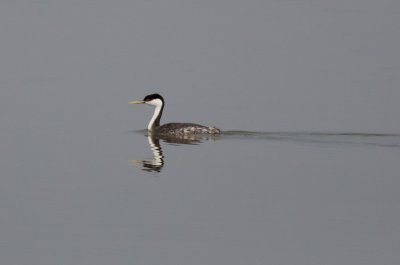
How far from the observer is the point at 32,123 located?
2361 centimetres

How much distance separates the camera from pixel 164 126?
24.7 meters

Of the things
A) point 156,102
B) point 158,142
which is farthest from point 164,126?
point 156,102

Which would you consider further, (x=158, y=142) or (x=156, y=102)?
(x=156, y=102)

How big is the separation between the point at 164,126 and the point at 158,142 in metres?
0.94

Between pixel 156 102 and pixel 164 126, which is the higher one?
pixel 156 102

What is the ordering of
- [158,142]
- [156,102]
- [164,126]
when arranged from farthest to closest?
1. [156,102]
2. [164,126]
3. [158,142]

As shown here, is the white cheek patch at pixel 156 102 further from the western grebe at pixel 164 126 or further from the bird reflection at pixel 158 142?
the bird reflection at pixel 158 142

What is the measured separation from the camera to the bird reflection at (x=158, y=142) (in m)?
20.8

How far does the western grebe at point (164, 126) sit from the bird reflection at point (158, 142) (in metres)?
0.10

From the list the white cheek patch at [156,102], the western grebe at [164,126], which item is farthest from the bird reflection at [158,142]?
the white cheek patch at [156,102]

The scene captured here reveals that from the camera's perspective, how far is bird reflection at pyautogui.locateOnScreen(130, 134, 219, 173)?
20781 millimetres

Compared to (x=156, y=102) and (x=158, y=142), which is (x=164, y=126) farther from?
(x=156, y=102)

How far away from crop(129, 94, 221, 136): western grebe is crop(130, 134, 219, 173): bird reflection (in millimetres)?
98

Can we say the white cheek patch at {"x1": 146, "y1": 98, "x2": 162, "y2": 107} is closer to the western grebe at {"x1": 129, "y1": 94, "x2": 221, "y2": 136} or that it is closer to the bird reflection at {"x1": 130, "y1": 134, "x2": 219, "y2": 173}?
the western grebe at {"x1": 129, "y1": 94, "x2": 221, "y2": 136}
